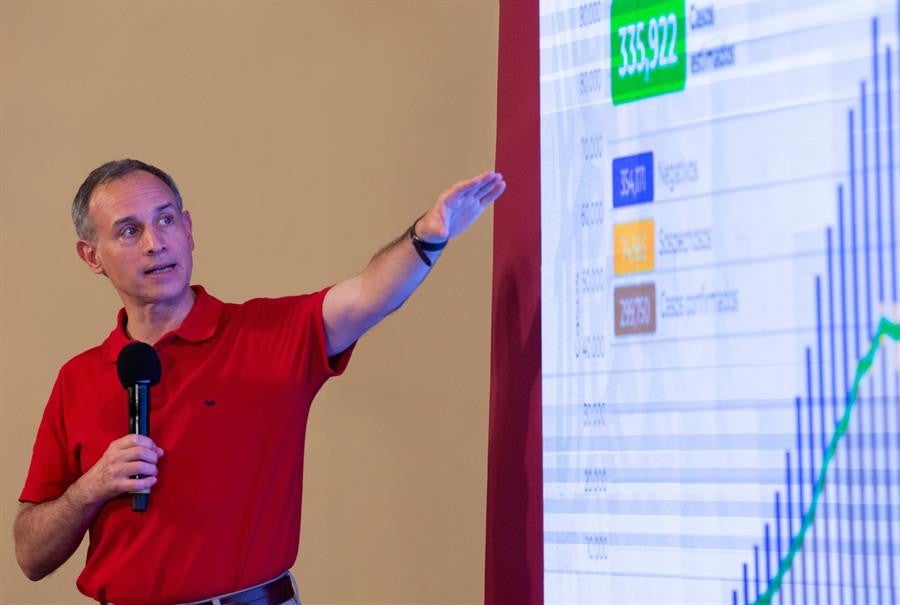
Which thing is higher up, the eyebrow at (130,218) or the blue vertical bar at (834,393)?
the eyebrow at (130,218)

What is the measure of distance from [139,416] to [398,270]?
0.50 m

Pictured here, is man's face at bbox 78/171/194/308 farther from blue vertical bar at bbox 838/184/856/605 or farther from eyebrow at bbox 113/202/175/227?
blue vertical bar at bbox 838/184/856/605

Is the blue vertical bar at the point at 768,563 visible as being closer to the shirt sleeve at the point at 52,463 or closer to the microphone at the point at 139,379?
the microphone at the point at 139,379

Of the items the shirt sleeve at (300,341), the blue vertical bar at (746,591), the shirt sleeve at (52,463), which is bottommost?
the blue vertical bar at (746,591)

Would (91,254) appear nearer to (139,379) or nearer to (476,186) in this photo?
(139,379)

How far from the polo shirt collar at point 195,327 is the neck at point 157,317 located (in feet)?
0.05

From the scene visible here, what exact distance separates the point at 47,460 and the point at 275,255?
29.4 inches

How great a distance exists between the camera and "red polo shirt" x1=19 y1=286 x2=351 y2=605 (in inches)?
84.0

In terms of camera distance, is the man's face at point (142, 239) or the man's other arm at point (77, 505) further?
the man's face at point (142, 239)

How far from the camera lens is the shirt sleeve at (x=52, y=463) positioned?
2.29m

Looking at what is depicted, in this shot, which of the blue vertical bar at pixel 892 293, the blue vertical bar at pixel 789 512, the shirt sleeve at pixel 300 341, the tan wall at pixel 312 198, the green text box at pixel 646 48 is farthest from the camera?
the tan wall at pixel 312 198

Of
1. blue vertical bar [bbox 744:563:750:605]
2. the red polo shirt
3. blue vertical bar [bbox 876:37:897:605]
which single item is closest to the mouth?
the red polo shirt

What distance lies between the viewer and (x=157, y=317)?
2322 mm

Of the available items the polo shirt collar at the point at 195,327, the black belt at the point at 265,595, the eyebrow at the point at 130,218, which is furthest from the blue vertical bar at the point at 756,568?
the eyebrow at the point at 130,218
